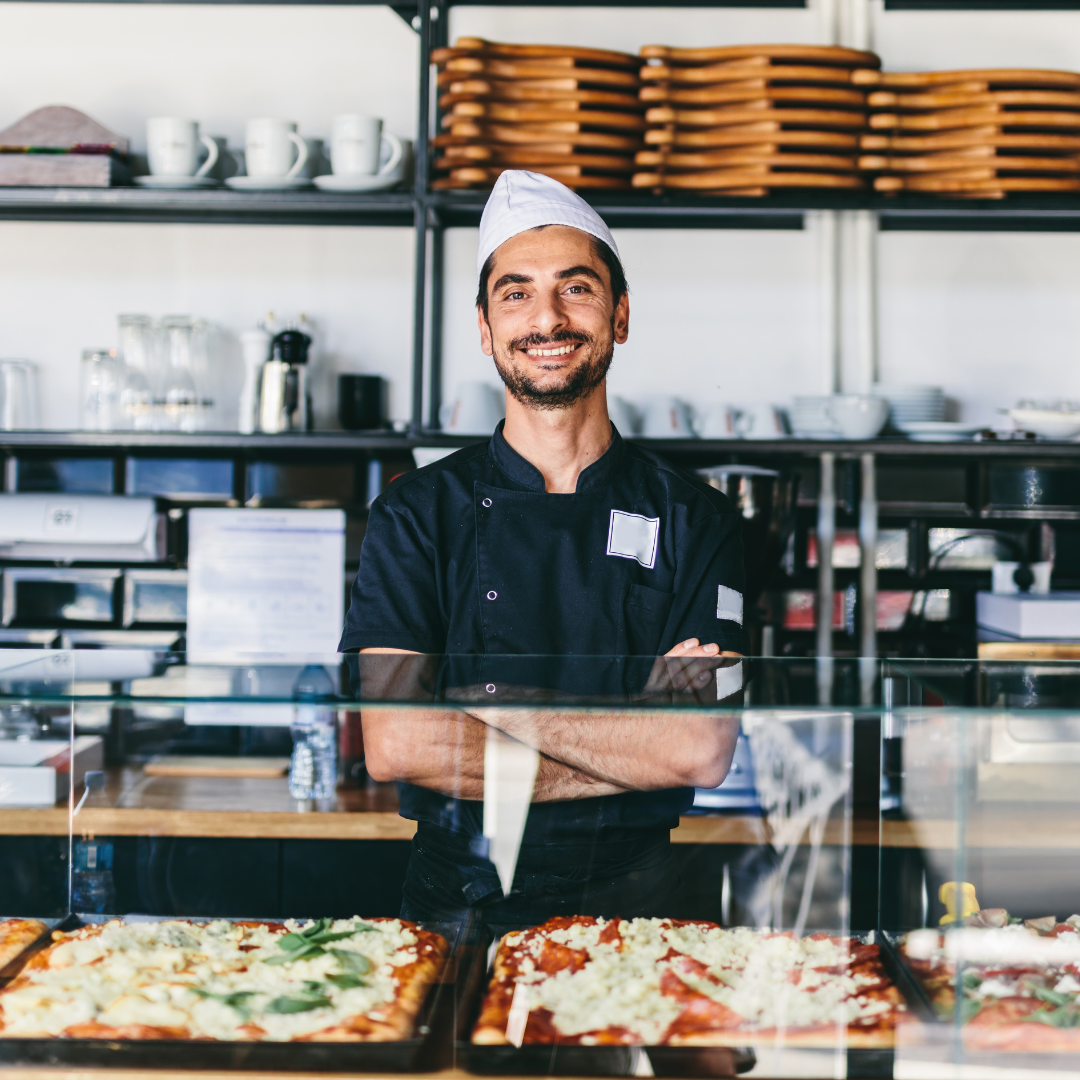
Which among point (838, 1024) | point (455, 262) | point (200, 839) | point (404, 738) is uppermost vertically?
point (455, 262)

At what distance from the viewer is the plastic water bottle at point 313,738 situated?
3.36ft

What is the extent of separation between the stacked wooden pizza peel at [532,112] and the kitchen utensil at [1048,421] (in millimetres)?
1072

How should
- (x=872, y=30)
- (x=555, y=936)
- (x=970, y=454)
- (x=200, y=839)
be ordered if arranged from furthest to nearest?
(x=872, y=30) < (x=970, y=454) < (x=200, y=839) < (x=555, y=936)

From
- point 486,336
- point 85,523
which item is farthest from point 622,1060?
point 85,523

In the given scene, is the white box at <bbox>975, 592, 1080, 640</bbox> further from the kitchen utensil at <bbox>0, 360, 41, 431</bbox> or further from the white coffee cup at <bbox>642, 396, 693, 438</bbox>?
the kitchen utensil at <bbox>0, 360, 41, 431</bbox>

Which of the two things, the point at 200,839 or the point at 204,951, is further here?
the point at 200,839

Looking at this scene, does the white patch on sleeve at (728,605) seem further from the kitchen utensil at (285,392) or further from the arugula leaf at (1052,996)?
the kitchen utensil at (285,392)

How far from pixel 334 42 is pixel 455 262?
2.03 ft

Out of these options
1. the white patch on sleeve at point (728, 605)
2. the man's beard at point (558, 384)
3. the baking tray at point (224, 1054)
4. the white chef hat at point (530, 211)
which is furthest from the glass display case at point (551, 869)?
the white chef hat at point (530, 211)

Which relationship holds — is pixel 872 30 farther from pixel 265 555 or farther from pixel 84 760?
pixel 84 760

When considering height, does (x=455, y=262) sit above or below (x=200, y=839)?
above

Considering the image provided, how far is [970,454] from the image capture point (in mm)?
2592

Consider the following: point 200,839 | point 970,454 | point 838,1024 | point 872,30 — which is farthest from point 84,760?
point 872,30

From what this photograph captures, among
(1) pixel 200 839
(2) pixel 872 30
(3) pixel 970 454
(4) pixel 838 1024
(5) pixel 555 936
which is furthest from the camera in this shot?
(2) pixel 872 30
